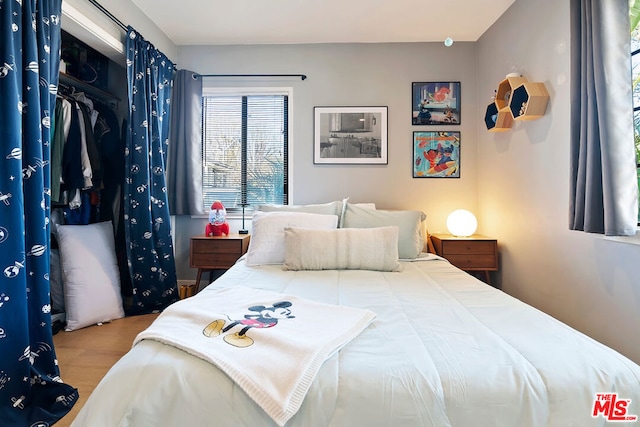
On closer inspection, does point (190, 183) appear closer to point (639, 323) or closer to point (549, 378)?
point (549, 378)

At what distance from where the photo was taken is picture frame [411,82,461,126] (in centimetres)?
323

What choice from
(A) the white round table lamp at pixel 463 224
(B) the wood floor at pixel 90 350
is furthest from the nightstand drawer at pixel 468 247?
(B) the wood floor at pixel 90 350

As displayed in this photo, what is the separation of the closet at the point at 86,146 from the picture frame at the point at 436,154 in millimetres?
2676

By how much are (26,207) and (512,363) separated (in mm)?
2210

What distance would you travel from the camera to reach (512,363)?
946 mm

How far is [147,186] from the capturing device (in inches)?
109

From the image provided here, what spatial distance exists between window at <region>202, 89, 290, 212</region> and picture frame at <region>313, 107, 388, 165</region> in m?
0.37

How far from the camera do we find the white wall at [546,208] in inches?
69.3

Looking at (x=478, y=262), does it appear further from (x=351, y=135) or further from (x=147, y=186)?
(x=147, y=186)

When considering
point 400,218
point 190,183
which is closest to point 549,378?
point 400,218

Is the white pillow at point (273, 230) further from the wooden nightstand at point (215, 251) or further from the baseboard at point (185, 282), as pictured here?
the baseboard at point (185, 282)

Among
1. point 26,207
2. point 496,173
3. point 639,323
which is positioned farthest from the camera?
point 496,173
